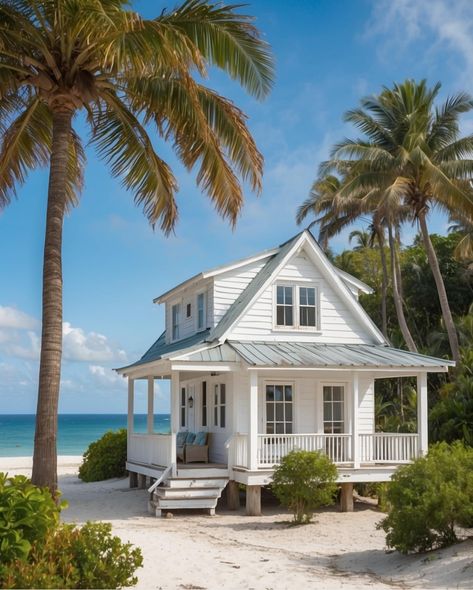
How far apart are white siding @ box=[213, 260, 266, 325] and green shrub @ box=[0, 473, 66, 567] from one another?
534 inches

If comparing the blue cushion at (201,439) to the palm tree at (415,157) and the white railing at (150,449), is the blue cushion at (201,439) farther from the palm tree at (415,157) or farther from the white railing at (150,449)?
the palm tree at (415,157)

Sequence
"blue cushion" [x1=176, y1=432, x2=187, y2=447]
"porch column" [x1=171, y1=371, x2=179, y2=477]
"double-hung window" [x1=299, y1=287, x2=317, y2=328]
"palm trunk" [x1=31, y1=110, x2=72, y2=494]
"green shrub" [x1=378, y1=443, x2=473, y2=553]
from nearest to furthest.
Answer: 1. "green shrub" [x1=378, y1=443, x2=473, y2=553]
2. "palm trunk" [x1=31, y1=110, x2=72, y2=494]
3. "porch column" [x1=171, y1=371, x2=179, y2=477]
4. "double-hung window" [x1=299, y1=287, x2=317, y2=328]
5. "blue cushion" [x1=176, y1=432, x2=187, y2=447]

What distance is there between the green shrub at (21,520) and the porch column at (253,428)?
33.3 ft

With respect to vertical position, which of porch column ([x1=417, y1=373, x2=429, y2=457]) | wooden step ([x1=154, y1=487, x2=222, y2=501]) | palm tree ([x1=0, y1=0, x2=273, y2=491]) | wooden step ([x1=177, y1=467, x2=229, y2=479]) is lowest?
wooden step ([x1=154, y1=487, x2=222, y2=501])

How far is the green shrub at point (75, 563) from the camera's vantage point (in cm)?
878

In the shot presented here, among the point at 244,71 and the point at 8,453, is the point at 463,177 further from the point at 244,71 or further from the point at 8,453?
the point at 8,453

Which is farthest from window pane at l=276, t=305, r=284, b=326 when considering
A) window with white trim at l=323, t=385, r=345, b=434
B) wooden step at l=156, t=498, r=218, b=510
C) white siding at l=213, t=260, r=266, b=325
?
wooden step at l=156, t=498, r=218, b=510

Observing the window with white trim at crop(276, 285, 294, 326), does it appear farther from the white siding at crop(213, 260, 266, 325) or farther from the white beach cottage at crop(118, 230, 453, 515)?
the white siding at crop(213, 260, 266, 325)

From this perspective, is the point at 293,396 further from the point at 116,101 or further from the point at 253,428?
the point at 116,101

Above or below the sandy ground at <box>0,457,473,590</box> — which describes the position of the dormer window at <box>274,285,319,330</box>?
above

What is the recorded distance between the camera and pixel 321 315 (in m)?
22.8

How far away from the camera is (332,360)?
2048cm

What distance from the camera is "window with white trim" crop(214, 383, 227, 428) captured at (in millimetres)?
22266

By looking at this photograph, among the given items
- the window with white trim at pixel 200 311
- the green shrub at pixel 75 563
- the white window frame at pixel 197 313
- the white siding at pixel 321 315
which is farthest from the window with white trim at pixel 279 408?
the green shrub at pixel 75 563
